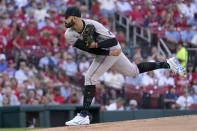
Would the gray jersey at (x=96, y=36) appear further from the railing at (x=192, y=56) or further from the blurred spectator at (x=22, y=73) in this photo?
the railing at (x=192, y=56)

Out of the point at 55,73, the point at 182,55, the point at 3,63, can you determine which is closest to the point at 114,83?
the point at 55,73

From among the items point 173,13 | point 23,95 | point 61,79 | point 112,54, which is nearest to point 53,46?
point 61,79

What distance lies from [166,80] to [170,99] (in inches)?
24.0

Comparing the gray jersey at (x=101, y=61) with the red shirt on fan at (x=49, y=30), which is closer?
the gray jersey at (x=101, y=61)

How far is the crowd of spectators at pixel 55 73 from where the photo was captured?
1260 centimetres

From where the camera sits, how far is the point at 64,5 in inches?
628

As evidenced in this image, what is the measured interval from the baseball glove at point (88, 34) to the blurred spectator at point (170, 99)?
5844 millimetres

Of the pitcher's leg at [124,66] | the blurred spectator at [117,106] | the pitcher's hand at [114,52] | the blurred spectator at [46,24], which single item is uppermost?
the blurred spectator at [46,24]

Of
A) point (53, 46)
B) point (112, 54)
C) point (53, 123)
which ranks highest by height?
point (53, 46)

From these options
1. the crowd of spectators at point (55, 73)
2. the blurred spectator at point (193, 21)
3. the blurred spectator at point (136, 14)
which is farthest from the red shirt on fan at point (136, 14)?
the blurred spectator at point (193, 21)

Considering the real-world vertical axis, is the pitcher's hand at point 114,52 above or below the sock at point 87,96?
above

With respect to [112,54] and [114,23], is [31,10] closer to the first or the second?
[114,23]

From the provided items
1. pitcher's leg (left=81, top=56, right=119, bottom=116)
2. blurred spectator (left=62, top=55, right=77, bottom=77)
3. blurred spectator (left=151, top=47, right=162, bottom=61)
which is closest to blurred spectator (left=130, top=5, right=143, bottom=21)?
blurred spectator (left=151, top=47, right=162, bottom=61)

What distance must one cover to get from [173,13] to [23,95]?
6.69 metres
